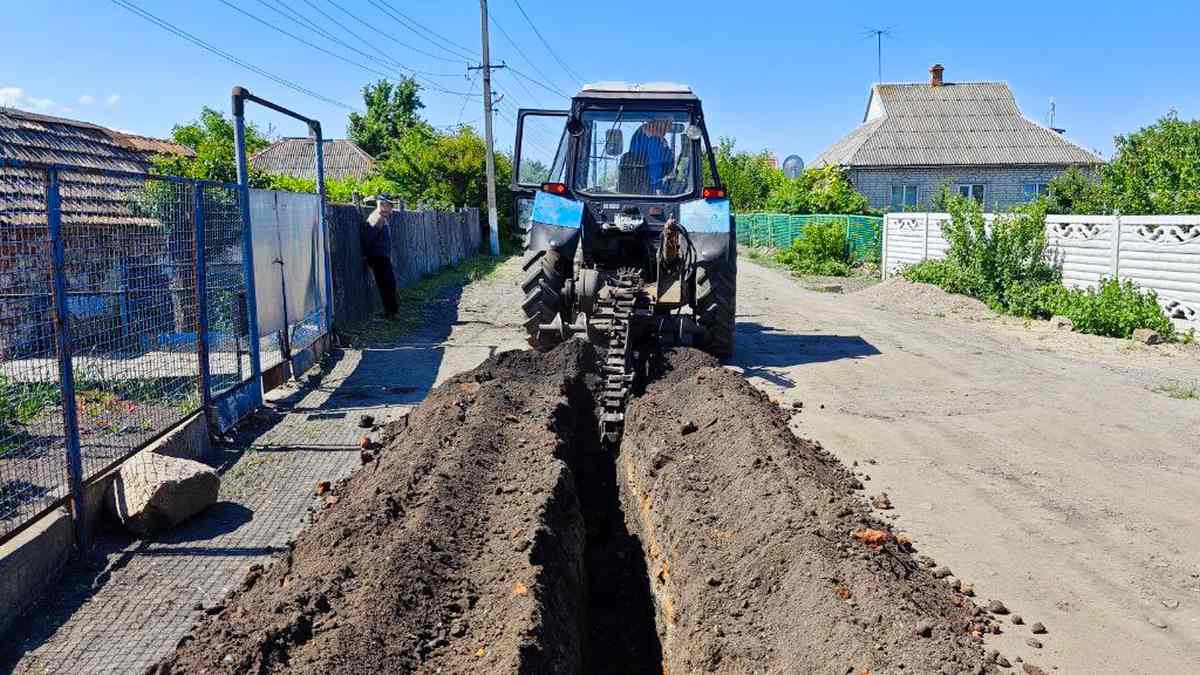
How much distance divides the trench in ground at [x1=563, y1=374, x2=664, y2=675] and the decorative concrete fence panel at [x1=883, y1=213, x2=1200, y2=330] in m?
8.17

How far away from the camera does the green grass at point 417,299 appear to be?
12.3m

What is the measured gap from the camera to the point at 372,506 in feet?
14.3

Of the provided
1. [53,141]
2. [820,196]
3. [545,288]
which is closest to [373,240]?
[545,288]

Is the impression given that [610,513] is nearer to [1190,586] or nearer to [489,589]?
[489,589]

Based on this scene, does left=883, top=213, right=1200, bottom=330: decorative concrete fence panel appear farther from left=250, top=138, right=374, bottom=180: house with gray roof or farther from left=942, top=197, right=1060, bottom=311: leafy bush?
left=250, top=138, right=374, bottom=180: house with gray roof

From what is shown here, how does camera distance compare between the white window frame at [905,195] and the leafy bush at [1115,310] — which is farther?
the white window frame at [905,195]

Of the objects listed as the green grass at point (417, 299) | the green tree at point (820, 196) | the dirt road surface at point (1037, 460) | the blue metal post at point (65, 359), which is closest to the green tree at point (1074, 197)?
the dirt road surface at point (1037, 460)

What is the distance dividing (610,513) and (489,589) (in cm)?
287

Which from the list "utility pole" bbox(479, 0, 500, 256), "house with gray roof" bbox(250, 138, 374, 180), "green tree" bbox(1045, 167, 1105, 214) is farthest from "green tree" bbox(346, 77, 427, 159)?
"green tree" bbox(1045, 167, 1105, 214)

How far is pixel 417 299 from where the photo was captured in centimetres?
1680

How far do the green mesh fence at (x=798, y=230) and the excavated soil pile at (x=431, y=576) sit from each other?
18947 millimetres

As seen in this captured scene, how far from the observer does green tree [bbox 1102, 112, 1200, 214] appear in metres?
15.3

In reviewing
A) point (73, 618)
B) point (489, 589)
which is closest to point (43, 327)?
point (73, 618)

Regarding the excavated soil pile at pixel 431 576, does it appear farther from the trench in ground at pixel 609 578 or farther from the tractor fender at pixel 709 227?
the tractor fender at pixel 709 227
